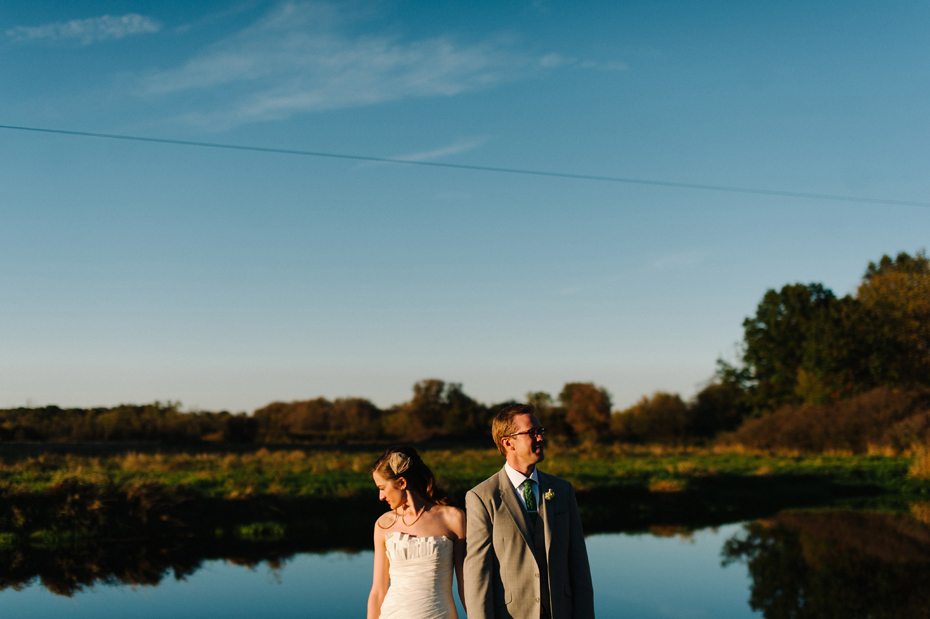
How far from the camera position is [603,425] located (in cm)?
5750

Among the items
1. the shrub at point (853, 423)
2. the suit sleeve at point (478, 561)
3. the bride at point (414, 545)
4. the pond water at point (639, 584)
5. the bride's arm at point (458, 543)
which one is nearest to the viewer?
the suit sleeve at point (478, 561)

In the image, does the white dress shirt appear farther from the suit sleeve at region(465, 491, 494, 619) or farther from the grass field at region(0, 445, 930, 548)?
the grass field at region(0, 445, 930, 548)

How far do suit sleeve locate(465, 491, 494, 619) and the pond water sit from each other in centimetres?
703

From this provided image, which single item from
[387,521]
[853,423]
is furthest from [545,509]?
[853,423]

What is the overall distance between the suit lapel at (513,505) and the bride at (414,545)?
35cm

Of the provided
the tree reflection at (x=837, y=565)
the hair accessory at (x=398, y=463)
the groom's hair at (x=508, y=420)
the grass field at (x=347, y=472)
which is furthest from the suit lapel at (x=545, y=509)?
the grass field at (x=347, y=472)

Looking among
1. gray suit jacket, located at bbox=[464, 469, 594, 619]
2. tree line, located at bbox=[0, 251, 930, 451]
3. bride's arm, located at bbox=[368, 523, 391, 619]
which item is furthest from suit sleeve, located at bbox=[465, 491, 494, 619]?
tree line, located at bbox=[0, 251, 930, 451]

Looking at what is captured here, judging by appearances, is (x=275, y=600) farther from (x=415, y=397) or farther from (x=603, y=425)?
(x=603, y=425)

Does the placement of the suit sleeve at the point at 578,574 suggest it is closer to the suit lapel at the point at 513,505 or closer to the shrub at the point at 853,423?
the suit lapel at the point at 513,505

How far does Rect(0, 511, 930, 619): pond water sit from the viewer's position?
381 inches

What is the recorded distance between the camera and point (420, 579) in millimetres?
3482

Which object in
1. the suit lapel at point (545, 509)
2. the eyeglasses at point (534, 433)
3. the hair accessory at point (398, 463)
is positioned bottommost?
the suit lapel at point (545, 509)

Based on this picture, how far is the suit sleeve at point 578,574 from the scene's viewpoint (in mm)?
3379

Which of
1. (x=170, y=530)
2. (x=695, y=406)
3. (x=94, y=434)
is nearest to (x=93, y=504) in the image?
(x=170, y=530)
